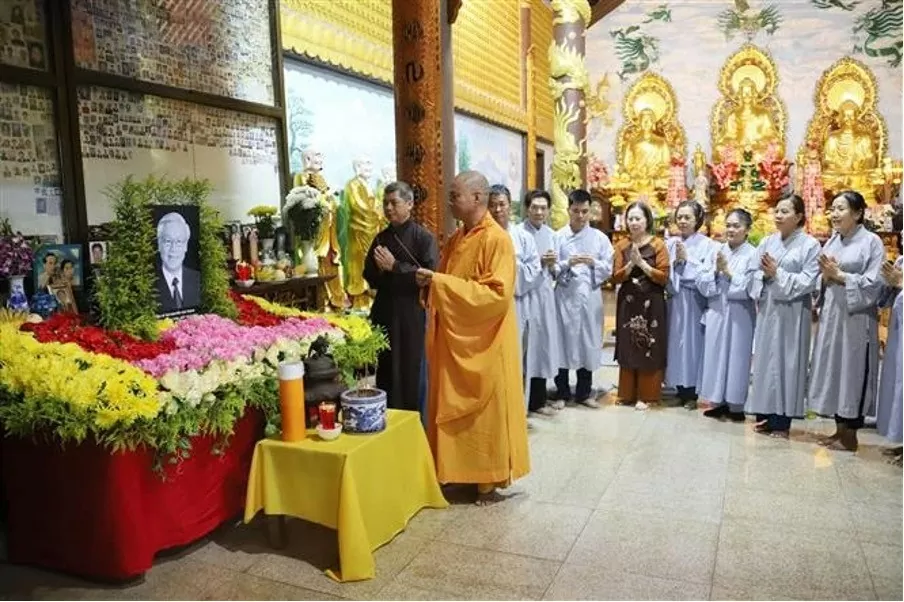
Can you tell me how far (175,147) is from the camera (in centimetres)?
531

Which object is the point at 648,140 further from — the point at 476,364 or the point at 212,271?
the point at 212,271

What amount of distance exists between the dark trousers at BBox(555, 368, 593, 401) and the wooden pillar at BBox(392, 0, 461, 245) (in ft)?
5.54

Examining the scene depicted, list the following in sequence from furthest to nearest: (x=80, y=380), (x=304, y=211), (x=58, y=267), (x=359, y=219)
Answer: (x=359, y=219), (x=304, y=211), (x=58, y=267), (x=80, y=380)

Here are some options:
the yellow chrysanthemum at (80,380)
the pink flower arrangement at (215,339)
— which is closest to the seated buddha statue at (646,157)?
the pink flower arrangement at (215,339)

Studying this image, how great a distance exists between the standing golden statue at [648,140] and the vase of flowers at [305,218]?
8719mm

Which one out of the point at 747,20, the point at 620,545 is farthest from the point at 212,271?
the point at 747,20

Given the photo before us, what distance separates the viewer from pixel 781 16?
1348 cm

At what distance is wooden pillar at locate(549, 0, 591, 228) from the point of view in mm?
8383

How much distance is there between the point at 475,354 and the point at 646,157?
11.5 metres

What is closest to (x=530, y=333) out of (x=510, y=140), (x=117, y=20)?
(x=117, y=20)

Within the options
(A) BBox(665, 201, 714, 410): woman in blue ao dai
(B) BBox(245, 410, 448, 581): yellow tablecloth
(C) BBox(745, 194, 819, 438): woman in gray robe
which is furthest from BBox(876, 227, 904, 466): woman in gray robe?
(B) BBox(245, 410, 448, 581): yellow tablecloth

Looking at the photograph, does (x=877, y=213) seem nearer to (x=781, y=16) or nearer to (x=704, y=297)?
(x=781, y=16)

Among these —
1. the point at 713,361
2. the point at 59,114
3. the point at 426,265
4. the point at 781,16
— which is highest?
the point at 781,16

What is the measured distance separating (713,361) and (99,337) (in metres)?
3.92
